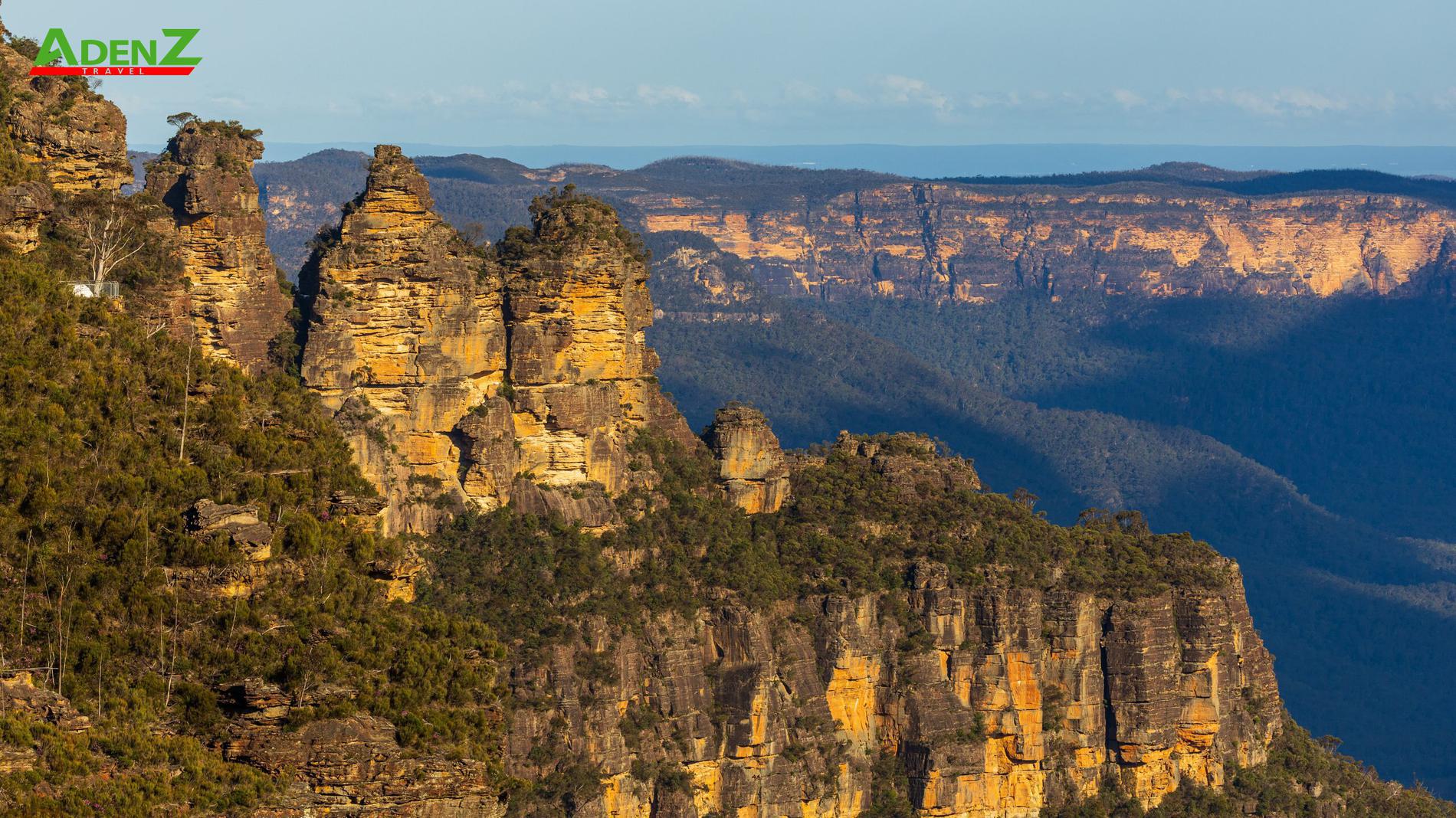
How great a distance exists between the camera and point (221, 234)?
6091 centimetres

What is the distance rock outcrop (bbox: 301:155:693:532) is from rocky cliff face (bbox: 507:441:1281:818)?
5.33 meters

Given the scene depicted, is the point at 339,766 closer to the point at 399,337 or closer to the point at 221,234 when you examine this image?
the point at 221,234

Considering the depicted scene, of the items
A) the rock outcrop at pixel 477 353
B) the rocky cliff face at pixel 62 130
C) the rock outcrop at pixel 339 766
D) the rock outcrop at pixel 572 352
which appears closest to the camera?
the rock outcrop at pixel 339 766

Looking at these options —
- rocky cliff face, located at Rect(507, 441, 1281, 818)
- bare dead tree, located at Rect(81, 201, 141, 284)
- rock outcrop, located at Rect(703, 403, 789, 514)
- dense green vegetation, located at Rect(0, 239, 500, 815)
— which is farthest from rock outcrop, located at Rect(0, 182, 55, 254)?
rock outcrop, located at Rect(703, 403, 789, 514)

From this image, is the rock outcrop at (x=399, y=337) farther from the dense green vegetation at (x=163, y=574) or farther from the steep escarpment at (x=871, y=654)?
the dense green vegetation at (x=163, y=574)

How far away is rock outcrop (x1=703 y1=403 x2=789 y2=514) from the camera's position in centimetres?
7025

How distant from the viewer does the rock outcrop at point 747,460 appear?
70.2 meters

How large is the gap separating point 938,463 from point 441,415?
16663mm

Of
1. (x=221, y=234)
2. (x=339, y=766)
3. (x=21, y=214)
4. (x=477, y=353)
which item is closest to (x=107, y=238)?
(x=21, y=214)

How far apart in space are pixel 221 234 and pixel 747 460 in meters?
17.2

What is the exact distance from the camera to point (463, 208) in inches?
7205

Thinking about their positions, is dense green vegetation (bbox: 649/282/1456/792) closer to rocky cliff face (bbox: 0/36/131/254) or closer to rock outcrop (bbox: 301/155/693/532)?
rock outcrop (bbox: 301/155/693/532)

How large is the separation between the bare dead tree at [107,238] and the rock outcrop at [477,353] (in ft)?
41.0

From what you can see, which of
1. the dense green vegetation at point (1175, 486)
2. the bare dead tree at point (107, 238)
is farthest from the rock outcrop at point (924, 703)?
the dense green vegetation at point (1175, 486)
